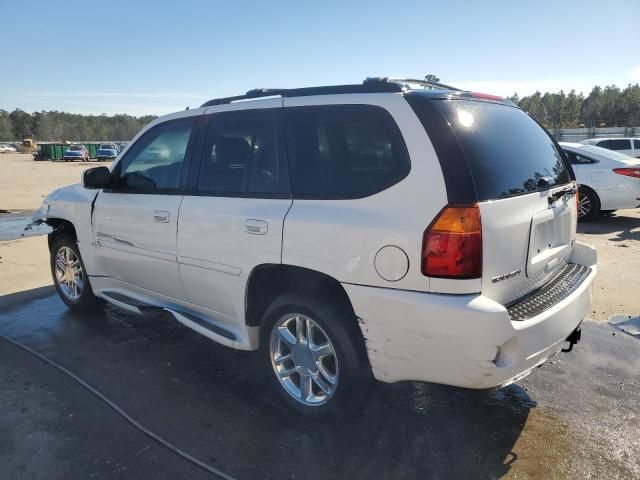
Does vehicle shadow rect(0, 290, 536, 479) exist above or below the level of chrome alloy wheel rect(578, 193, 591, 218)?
below

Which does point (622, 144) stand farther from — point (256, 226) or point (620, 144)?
point (256, 226)

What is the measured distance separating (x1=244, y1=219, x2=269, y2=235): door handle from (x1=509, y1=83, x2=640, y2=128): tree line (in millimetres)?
79752

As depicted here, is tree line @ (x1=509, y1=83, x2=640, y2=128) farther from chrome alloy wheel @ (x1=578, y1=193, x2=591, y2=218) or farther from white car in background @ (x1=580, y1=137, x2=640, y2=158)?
Answer: chrome alloy wheel @ (x1=578, y1=193, x2=591, y2=218)

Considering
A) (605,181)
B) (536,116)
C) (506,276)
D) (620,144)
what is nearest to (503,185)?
(506,276)

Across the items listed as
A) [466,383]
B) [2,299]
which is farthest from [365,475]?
[2,299]

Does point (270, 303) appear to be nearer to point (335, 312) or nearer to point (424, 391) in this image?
point (335, 312)

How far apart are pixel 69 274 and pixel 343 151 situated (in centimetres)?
362

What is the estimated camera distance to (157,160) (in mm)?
4090

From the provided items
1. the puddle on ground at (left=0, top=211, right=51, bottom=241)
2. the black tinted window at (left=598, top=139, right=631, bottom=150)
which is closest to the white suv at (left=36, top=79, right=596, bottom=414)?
the puddle on ground at (left=0, top=211, right=51, bottom=241)

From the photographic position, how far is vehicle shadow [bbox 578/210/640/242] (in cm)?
871

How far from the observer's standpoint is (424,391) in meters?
3.52

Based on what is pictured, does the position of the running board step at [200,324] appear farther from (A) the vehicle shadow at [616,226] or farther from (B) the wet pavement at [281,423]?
(A) the vehicle shadow at [616,226]

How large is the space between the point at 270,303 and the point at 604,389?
7.95 ft

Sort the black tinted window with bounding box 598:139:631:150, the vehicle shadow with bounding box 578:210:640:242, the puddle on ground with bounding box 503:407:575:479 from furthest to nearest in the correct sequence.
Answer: the black tinted window with bounding box 598:139:631:150, the vehicle shadow with bounding box 578:210:640:242, the puddle on ground with bounding box 503:407:575:479
